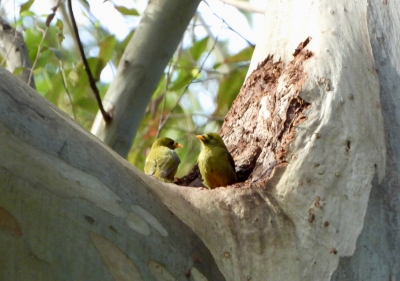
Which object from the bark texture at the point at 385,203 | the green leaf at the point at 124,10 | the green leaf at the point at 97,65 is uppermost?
the green leaf at the point at 124,10

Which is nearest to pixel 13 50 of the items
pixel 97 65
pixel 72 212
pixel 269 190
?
pixel 97 65

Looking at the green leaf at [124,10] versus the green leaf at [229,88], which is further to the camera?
the green leaf at [229,88]

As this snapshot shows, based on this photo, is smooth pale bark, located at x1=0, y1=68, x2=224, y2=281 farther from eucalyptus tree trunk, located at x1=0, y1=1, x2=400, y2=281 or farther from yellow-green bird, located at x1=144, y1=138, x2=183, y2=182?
yellow-green bird, located at x1=144, y1=138, x2=183, y2=182

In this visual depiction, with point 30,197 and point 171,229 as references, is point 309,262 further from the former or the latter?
point 30,197

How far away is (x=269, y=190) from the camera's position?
229 cm

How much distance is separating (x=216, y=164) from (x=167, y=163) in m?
1.50

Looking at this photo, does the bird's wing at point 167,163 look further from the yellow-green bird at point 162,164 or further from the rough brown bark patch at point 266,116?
the rough brown bark patch at point 266,116

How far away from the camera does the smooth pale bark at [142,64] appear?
3.83 meters

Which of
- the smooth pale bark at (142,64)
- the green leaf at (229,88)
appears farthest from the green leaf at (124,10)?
the green leaf at (229,88)

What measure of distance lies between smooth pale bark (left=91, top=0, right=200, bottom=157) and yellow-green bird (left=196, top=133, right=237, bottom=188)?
57 centimetres

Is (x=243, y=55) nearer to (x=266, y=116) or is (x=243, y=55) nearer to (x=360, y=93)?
(x=266, y=116)

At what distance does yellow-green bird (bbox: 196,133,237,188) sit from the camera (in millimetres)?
3275

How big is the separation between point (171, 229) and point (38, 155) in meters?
0.50

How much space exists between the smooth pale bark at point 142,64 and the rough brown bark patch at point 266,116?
682 mm
